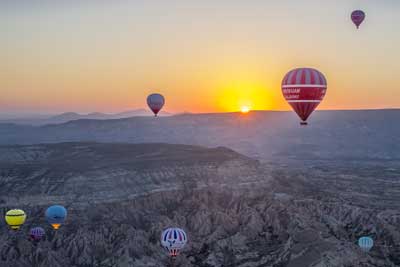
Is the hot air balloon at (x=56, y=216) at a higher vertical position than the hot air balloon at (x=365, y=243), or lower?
higher

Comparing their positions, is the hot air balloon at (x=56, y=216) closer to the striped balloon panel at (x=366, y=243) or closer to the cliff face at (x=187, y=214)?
the cliff face at (x=187, y=214)

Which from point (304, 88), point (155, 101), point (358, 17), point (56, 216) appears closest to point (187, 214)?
point (56, 216)

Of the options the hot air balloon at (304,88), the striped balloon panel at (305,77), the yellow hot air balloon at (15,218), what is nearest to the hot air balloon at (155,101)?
the yellow hot air balloon at (15,218)

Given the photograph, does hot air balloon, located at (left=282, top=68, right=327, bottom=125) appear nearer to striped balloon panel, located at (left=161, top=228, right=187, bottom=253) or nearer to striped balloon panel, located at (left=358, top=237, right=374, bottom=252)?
striped balloon panel, located at (left=358, top=237, right=374, bottom=252)

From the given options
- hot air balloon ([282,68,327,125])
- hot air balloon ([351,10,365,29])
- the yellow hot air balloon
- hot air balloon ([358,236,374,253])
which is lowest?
hot air balloon ([358,236,374,253])

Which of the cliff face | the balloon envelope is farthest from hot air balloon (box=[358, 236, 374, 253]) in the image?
the cliff face

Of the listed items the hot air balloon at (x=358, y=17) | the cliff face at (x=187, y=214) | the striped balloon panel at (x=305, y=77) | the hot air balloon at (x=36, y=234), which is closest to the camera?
the striped balloon panel at (x=305, y=77)
